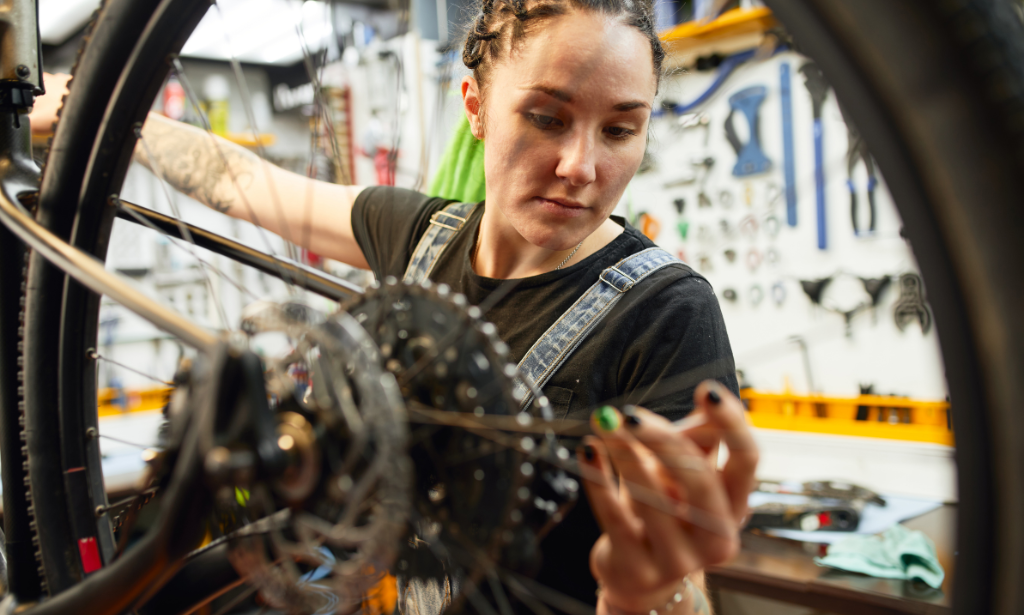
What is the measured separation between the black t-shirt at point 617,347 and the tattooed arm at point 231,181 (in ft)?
1.04

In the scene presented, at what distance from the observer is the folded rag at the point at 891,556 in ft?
3.60

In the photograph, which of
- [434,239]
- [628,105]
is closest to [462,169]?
[434,239]

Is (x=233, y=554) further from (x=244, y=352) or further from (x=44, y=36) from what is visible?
(x=44, y=36)

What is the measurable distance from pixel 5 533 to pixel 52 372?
124 mm

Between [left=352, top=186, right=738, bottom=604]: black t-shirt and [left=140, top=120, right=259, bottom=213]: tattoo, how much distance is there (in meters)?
0.38

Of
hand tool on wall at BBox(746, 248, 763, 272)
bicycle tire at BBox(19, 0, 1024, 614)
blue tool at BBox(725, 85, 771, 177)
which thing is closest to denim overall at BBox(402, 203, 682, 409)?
bicycle tire at BBox(19, 0, 1024, 614)

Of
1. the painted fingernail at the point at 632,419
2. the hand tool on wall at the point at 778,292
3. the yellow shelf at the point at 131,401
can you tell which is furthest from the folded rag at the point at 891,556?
the yellow shelf at the point at 131,401

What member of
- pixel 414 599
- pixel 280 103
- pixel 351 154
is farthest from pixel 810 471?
pixel 280 103

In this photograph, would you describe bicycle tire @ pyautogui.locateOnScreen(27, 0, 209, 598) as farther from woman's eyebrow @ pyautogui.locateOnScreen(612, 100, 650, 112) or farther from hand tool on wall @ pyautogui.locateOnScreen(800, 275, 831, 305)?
Result: hand tool on wall @ pyautogui.locateOnScreen(800, 275, 831, 305)

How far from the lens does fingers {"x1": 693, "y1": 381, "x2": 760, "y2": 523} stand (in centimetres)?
27

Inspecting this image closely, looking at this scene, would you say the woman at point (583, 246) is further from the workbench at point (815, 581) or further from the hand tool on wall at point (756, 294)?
the hand tool on wall at point (756, 294)

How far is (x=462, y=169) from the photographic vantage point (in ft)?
2.79

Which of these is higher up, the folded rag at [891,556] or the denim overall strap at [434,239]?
the denim overall strap at [434,239]

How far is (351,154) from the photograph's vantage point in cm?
244
